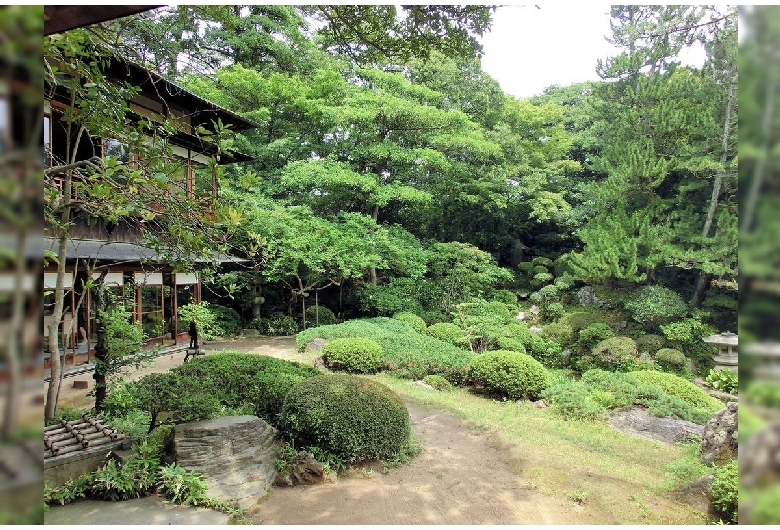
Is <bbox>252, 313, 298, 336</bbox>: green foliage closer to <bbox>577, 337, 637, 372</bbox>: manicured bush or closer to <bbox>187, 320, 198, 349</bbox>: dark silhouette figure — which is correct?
<bbox>187, 320, 198, 349</bbox>: dark silhouette figure

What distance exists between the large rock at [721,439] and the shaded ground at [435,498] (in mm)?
1641

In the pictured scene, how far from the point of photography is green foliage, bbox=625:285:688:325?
10195mm

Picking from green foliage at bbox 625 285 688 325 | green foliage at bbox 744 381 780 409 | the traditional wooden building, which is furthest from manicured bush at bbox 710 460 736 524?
green foliage at bbox 625 285 688 325

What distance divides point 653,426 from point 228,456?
17.0 ft

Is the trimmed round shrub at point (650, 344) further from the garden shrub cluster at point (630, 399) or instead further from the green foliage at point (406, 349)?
the green foliage at point (406, 349)

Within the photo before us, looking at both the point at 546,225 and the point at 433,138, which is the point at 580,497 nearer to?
the point at 433,138

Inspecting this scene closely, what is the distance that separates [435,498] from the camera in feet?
11.6

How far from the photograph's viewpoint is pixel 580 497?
138 inches

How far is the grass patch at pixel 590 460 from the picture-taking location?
11.1 ft

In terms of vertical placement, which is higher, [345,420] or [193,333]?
[193,333]

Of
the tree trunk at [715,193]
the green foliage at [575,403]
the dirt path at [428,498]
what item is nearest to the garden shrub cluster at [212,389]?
the dirt path at [428,498]

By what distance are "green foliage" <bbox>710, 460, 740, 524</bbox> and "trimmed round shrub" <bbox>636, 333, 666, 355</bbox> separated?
751 centimetres

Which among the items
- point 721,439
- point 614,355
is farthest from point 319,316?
point 721,439

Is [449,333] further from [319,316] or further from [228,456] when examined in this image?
[228,456]
